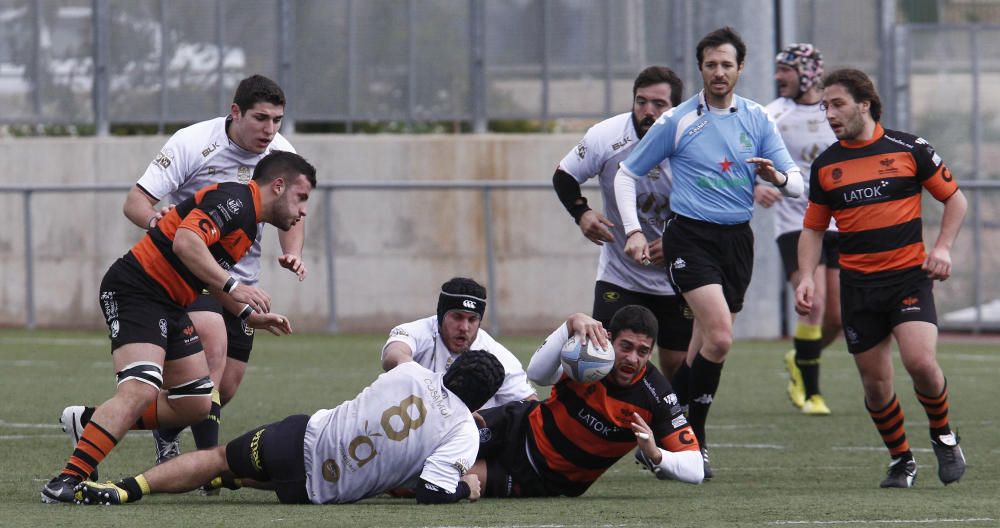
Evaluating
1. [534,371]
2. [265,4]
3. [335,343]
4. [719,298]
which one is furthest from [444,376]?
[265,4]

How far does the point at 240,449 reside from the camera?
6.82 meters

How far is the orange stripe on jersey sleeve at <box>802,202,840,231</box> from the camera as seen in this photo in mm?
8148

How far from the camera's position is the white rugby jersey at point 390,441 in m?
6.70

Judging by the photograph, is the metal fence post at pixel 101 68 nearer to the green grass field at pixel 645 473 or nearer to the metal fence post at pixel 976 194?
the green grass field at pixel 645 473

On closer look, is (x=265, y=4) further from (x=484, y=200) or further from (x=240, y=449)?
(x=240, y=449)

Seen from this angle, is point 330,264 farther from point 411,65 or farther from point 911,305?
point 911,305

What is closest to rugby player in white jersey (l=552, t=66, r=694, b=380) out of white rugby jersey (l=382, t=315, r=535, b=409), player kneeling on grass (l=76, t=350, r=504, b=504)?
white rugby jersey (l=382, t=315, r=535, b=409)

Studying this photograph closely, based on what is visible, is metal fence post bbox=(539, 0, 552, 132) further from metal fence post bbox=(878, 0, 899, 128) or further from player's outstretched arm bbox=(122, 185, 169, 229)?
player's outstretched arm bbox=(122, 185, 169, 229)

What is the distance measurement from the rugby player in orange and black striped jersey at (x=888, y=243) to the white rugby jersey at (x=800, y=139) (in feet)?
11.6

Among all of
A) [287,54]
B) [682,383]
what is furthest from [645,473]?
[287,54]

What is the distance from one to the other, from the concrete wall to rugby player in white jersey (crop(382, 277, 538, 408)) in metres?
10.4

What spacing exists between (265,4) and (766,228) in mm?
6454

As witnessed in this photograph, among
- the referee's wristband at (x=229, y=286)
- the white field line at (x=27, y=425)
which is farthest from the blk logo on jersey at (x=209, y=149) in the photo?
the white field line at (x=27, y=425)

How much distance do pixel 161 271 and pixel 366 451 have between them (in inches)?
45.6
